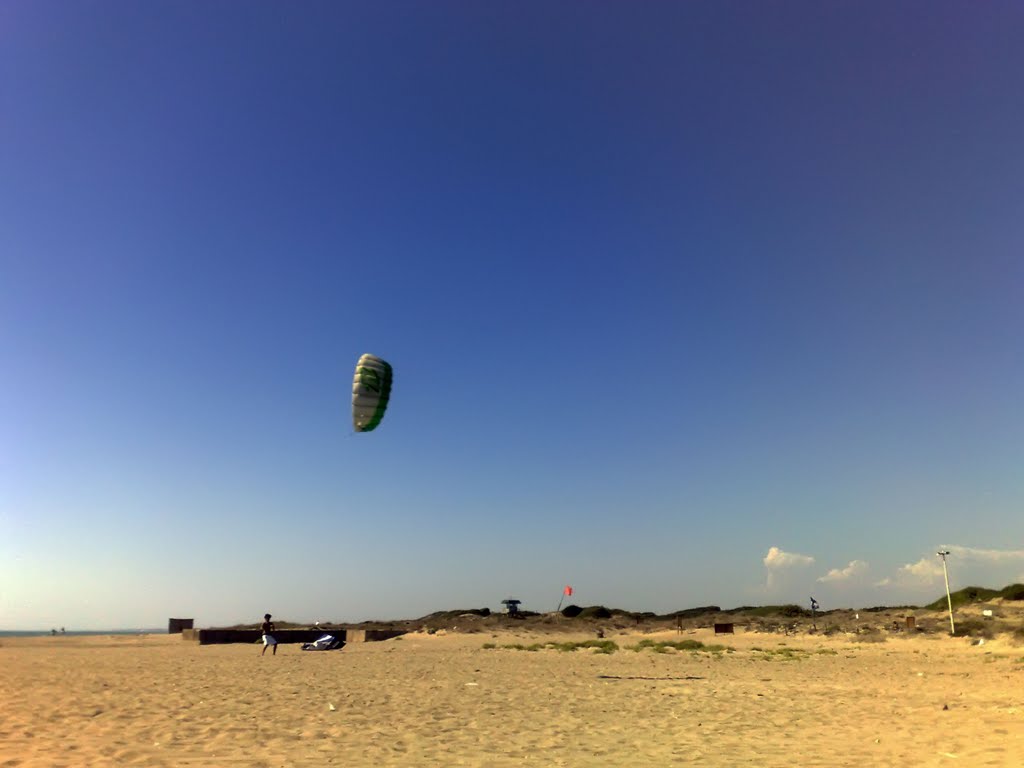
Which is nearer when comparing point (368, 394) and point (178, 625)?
point (368, 394)

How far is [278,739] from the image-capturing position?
914cm

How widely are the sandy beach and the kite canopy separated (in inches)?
264

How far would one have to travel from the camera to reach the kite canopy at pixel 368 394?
19688 millimetres

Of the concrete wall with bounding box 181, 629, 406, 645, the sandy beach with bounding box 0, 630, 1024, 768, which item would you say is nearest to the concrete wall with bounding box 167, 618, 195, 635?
the concrete wall with bounding box 181, 629, 406, 645

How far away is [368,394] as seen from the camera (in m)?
19.7

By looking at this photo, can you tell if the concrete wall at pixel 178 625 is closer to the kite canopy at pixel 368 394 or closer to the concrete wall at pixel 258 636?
the concrete wall at pixel 258 636

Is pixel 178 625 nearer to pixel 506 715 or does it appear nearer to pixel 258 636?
pixel 258 636

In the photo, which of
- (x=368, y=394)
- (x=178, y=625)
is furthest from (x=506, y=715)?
(x=178, y=625)

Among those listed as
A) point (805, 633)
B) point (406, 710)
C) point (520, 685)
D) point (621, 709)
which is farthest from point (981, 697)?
point (805, 633)

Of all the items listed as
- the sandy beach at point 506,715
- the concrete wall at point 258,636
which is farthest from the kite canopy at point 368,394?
the concrete wall at point 258,636

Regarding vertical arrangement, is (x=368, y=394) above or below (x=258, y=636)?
above

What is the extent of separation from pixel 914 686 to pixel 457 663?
13.4 metres

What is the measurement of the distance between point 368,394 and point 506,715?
34.1 feet

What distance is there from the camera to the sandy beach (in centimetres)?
830
